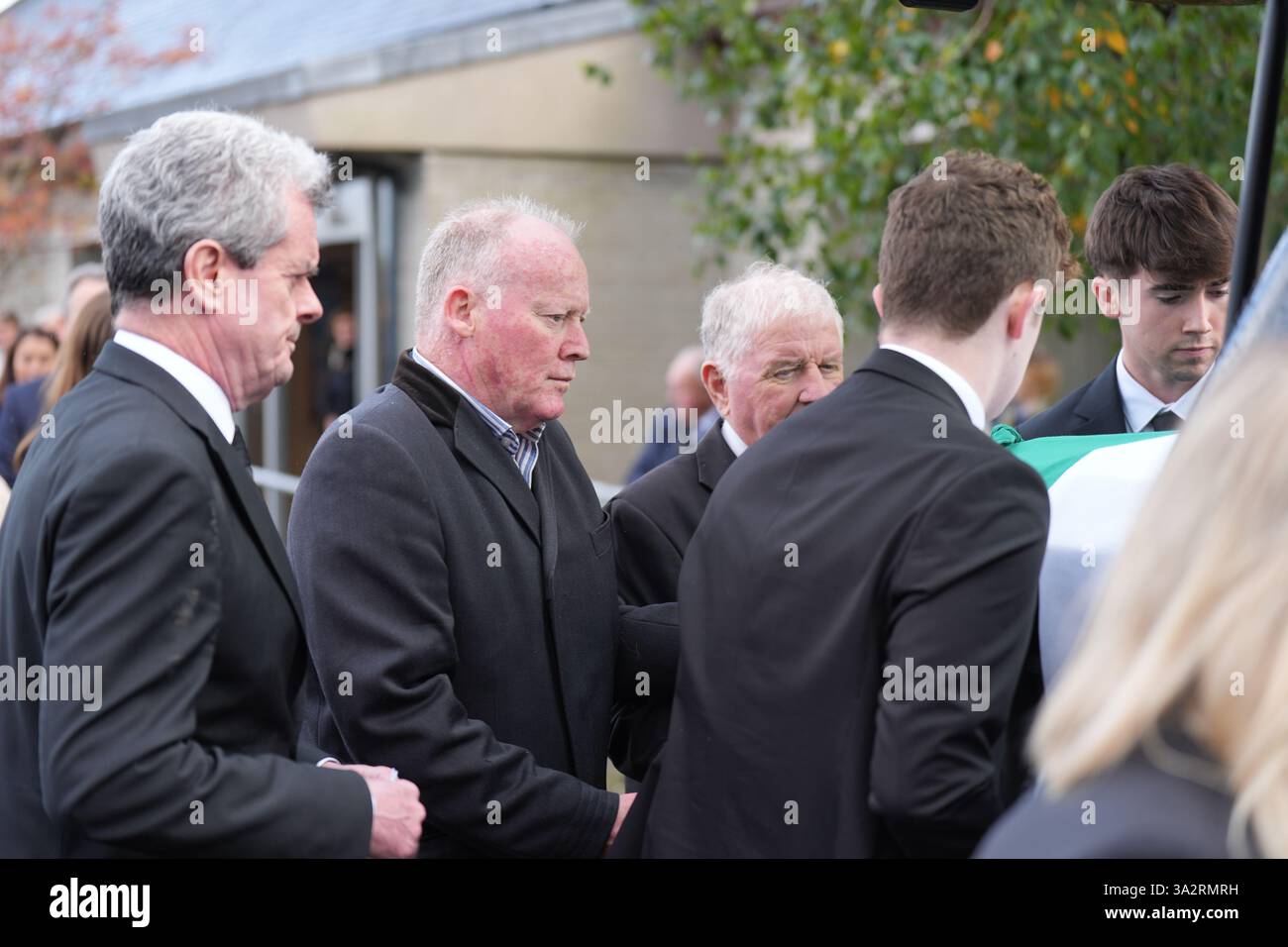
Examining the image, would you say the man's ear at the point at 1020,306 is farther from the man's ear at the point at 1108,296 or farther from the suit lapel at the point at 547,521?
the man's ear at the point at 1108,296

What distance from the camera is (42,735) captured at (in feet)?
6.54

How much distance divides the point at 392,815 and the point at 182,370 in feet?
2.40

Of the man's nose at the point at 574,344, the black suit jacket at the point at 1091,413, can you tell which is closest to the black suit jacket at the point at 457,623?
the man's nose at the point at 574,344

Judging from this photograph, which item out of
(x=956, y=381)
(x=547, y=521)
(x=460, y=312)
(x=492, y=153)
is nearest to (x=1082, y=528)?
(x=956, y=381)

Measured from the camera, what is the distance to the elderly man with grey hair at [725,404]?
3277mm

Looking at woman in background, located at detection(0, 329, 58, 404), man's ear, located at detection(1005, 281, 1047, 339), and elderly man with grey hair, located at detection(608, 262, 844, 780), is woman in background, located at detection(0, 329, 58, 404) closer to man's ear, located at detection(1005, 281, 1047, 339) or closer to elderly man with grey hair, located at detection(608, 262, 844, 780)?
elderly man with grey hair, located at detection(608, 262, 844, 780)

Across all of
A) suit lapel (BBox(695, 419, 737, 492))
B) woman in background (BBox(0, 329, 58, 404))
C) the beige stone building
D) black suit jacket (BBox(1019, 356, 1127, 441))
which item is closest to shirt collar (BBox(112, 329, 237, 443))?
suit lapel (BBox(695, 419, 737, 492))

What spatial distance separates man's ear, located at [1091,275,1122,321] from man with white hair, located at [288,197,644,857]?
1.28m

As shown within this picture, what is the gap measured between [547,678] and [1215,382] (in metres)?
1.59

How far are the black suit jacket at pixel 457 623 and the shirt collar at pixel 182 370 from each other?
0.47 m

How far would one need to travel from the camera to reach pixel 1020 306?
2373 millimetres

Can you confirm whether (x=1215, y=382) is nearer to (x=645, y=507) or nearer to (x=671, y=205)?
(x=645, y=507)

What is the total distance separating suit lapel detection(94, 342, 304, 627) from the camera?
216 cm

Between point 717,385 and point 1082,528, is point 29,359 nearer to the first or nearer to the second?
point 717,385
